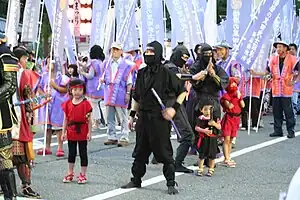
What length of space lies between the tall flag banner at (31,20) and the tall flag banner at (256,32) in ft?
12.1

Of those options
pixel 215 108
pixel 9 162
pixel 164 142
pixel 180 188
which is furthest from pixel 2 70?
pixel 215 108

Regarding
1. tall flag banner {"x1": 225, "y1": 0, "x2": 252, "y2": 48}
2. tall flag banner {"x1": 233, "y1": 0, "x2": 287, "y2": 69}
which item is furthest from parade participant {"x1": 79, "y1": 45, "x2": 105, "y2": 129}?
tall flag banner {"x1": 233, "y1": 0, "x2": 287, "y2": 69}

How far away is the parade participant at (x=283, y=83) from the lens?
12500 millimetres

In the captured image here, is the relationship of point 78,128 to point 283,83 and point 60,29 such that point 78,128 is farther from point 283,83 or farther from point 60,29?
point 283,83

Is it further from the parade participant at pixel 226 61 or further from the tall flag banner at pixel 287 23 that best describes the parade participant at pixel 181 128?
the tall flag banner at pixel 287 23

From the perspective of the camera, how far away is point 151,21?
1212 cm

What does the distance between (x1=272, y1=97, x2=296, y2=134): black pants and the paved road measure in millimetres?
1543

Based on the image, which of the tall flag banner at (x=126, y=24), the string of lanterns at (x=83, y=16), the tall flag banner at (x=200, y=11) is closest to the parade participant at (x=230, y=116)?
the tall flag banner at (x=200, y=11)

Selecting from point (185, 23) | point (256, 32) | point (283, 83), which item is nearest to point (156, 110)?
point (256, 32)

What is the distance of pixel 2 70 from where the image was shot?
20.0 ft

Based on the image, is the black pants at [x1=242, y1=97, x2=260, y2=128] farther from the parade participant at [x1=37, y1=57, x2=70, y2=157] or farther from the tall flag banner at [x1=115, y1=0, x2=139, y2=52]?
the parade participant at [x1=37, y1=57, x2=70, y2=157]

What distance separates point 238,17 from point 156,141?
5.20 metres

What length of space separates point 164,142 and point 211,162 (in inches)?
58.8

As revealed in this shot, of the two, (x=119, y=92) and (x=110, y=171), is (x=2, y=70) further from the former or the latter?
(x=119, y=92)
